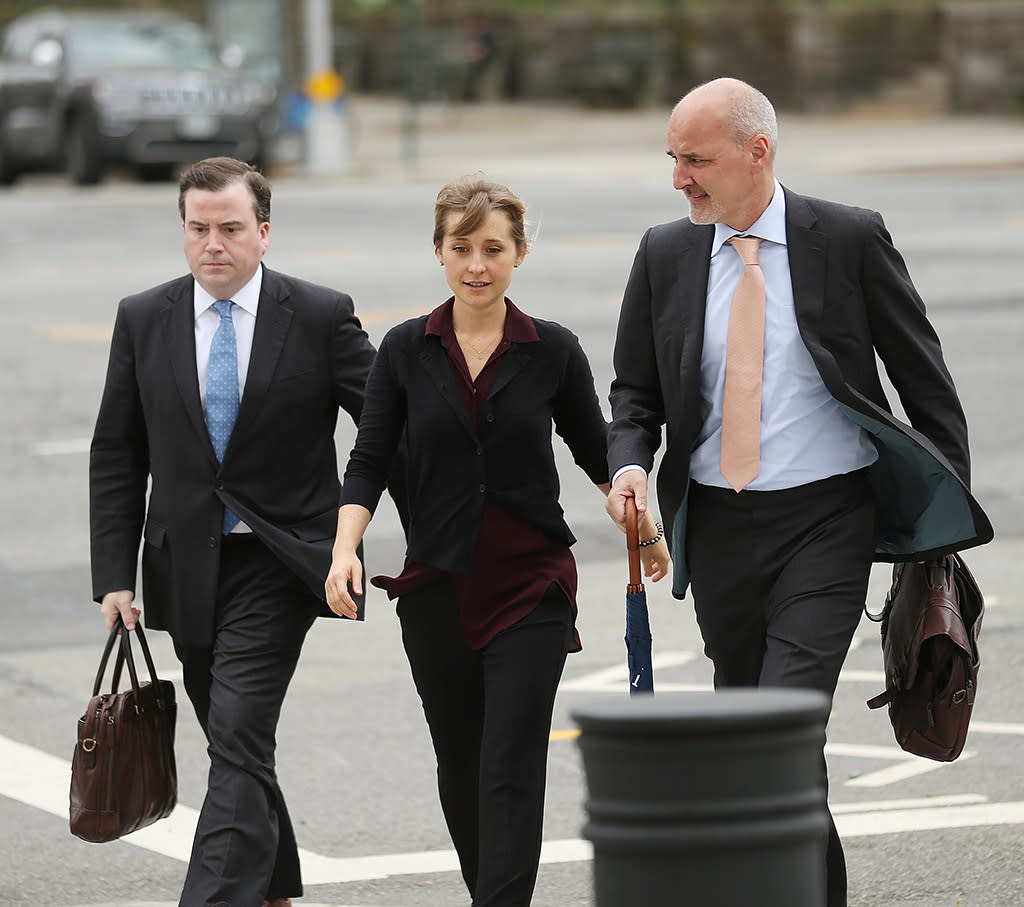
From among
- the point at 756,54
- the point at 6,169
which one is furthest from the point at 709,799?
the point at 756,54

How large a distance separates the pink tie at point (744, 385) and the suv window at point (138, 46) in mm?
22143

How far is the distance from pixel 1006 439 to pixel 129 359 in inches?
305

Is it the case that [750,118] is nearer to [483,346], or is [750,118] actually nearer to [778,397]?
[778,397]

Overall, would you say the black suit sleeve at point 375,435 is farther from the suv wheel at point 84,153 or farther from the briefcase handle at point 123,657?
the suv wheel at point 84,153

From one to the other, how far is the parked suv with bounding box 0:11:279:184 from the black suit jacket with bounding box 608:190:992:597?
833 inches

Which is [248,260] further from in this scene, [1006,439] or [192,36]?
[192,36]

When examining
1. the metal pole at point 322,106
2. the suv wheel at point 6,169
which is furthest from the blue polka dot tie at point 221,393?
the metal pole at point 322,106

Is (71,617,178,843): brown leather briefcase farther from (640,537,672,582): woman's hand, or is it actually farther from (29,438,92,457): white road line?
(29,438,92,457): white road line

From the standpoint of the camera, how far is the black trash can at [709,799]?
3305 millimetres

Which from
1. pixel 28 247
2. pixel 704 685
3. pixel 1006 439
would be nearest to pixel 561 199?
pixel 28 247

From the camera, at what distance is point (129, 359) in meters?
5.30

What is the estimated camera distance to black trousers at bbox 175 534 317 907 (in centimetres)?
495

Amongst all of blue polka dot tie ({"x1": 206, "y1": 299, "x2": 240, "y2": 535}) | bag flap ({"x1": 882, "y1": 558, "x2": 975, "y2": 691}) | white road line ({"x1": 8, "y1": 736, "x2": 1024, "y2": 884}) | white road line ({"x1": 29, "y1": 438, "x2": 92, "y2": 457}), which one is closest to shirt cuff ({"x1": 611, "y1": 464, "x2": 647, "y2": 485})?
bag flap ({"x1": 882, "y1": 558, "x2": 975, "y2": 691})

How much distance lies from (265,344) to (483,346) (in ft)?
1.99
